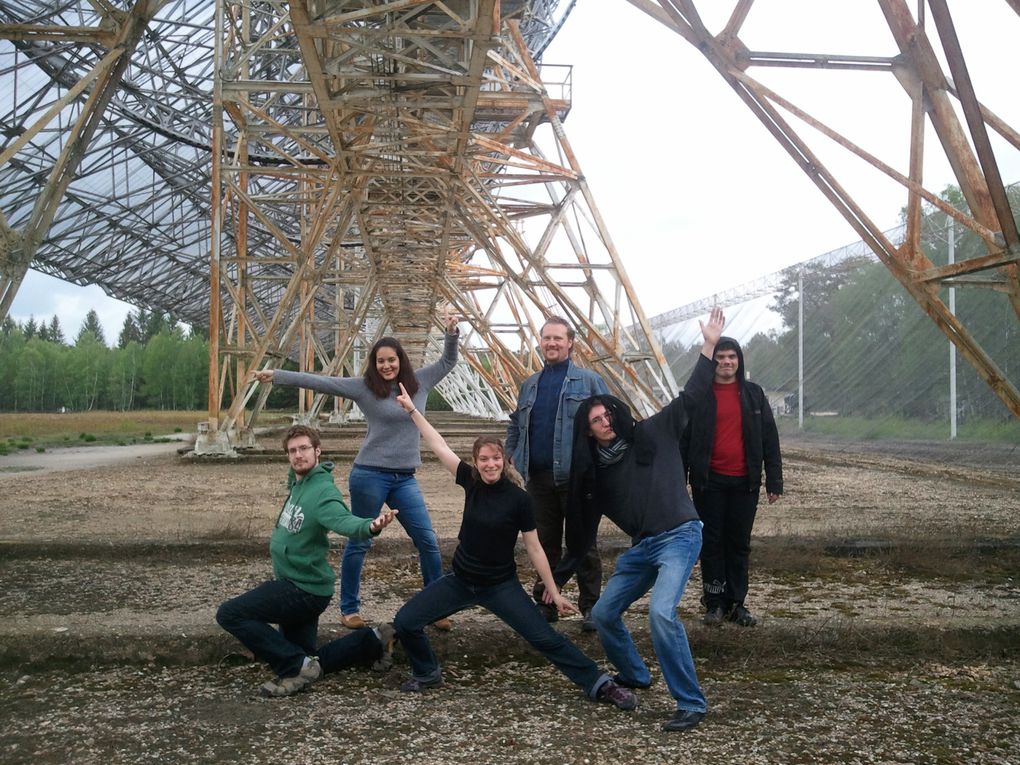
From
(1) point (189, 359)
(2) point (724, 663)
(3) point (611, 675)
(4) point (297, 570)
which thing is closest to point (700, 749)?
(3) point (611, 675)

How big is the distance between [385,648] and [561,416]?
1.35 m

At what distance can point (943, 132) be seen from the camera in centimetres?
489

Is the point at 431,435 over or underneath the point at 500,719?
over

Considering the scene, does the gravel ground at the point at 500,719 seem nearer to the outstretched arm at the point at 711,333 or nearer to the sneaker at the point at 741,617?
the sneaker at the point at 741,617

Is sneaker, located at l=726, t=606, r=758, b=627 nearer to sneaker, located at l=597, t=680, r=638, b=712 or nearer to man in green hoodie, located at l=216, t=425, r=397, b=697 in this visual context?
sneaker, located at l=597, t=680, r=638, b=712

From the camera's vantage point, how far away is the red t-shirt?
4.50 m

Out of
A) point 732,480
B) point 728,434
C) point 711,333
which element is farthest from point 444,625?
point 711,333

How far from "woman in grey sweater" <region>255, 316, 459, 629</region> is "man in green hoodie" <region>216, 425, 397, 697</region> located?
1.55ft

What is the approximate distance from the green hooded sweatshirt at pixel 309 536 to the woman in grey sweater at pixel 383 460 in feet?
1.88

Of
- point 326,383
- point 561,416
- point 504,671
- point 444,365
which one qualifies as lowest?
point 504,671

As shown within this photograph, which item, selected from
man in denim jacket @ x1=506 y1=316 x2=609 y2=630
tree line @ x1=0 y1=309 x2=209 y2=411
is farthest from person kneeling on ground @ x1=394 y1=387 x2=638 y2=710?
tree line @ x1=0 y1=309 x2=209 y2=411

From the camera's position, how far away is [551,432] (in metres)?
4.46

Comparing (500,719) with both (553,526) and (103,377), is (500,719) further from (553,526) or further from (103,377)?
(103,377)

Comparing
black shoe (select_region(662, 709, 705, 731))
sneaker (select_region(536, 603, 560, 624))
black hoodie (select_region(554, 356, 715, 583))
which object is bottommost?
black shoe (select_region(662, 709, 705, 731))
